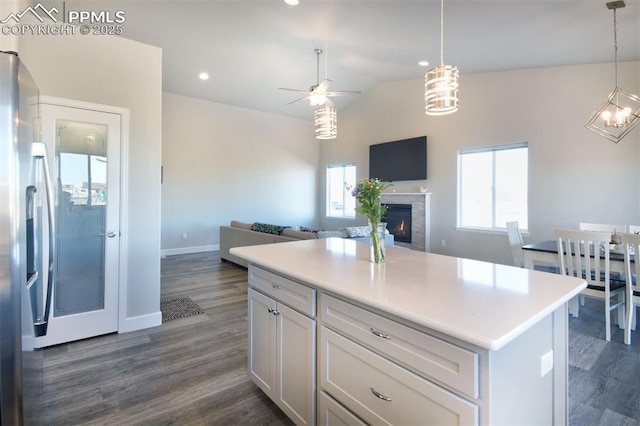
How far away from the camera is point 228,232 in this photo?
6430mm

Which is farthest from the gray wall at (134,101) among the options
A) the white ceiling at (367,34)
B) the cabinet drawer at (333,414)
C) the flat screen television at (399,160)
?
the flat screen television at (399,160)

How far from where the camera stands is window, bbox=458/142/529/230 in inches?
224

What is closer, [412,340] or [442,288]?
[412,340]

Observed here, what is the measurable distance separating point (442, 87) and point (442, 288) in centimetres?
142

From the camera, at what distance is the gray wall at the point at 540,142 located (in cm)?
468

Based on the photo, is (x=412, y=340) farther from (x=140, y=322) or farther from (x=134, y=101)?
(x=134, y=101)

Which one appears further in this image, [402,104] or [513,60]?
[402,104]

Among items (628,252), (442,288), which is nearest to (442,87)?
(442,288)

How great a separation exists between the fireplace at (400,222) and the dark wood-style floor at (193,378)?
3877 millimetres

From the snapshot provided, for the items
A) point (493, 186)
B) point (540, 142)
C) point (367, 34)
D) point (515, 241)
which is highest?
point (367, 34)

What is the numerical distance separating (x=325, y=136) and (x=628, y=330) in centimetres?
349

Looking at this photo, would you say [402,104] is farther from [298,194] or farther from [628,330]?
[628,330]

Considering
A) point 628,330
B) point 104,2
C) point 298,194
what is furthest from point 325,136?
point 298,194

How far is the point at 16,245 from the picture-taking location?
44.4 inches
